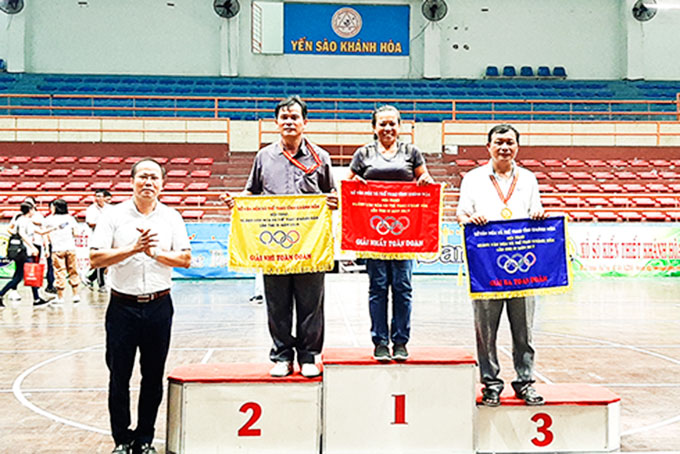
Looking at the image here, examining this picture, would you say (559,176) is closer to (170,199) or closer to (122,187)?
(170,199)

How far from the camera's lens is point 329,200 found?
3852 mm

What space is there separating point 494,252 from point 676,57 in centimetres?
2497

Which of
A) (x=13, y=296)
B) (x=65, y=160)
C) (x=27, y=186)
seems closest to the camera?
(x=13, y=296)

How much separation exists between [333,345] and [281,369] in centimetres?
312

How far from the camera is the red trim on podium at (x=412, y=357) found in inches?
145

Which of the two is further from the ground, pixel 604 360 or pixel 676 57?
pixel 676 57

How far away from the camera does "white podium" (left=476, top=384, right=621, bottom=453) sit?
3.71m

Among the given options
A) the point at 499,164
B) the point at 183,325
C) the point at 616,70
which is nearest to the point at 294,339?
the point at 499,164

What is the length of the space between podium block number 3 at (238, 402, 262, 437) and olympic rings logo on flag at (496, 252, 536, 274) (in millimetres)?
1636

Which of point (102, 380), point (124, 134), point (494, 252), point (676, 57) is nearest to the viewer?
point (494, 252)

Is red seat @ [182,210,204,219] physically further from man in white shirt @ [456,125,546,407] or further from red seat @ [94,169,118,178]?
man in white shirt @ [456,125,546,407]

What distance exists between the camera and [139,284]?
11.1ft

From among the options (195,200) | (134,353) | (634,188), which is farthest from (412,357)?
(634,188)

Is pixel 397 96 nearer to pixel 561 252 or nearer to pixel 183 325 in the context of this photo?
pixel 183 325
